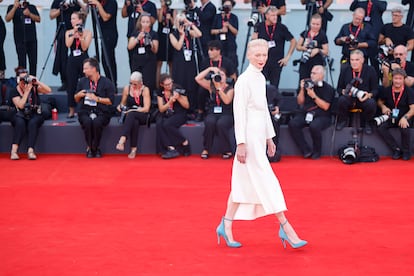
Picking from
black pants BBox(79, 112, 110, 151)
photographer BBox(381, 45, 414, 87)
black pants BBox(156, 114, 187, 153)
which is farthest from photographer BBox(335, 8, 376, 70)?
black pants BBox(79, 112, 110, 151)

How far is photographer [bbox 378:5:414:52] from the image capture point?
1000 centimetres

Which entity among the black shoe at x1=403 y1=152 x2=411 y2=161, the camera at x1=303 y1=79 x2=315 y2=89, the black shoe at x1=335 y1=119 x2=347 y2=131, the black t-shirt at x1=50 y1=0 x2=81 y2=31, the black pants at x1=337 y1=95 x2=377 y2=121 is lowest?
the black shoe at x1=403 y1=152 x2=411 y2=161

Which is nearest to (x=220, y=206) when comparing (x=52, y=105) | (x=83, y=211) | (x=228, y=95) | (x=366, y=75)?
(x=83, y=211)

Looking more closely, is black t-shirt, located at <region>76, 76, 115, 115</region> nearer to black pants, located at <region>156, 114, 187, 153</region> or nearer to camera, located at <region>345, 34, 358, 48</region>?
black pants, located at <region>156, 114, 187, 153</region>

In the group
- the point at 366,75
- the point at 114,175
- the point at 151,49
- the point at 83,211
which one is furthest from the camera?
the point at 151,49

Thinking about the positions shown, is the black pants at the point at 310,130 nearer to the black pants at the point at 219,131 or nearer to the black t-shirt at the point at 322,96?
the black t-shirt at the point at 322,96

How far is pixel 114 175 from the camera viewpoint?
27.0ft

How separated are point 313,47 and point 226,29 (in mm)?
1378

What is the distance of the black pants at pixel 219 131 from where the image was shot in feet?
30.1

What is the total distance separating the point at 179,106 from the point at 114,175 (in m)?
1.69

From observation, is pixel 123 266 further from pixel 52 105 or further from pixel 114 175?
pixel 52 105

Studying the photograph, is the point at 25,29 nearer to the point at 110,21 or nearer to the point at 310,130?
the point at 110,21

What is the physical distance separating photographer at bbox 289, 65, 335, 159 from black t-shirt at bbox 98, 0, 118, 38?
3.14 meters

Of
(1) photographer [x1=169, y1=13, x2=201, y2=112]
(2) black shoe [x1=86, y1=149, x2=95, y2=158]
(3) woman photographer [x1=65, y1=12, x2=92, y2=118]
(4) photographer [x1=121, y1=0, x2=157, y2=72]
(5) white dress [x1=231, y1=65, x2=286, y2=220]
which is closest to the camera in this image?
(5) white dress [x1=231, y1=65, x2=286, y2=220]
